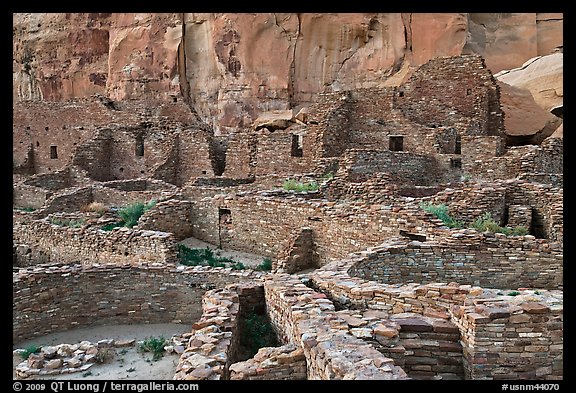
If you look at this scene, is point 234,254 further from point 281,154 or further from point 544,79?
point 544,79

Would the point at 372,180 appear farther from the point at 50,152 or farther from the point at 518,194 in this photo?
the point at 50,152

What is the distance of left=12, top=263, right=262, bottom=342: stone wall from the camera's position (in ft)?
27.6

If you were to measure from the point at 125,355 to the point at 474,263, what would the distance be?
4675mm

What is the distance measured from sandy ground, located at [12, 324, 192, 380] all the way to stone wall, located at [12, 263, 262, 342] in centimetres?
18

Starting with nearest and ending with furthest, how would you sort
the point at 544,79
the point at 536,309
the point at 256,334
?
the point at 536,309 → the point at 256,334 → the point at 544,79

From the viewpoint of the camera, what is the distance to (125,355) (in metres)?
→ 7.02

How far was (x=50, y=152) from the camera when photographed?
78.6 feet

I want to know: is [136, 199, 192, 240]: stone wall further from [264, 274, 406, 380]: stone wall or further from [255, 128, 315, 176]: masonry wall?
[255, 128, 315, 176]: masonry wall

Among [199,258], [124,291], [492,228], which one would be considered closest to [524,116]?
[492,228]

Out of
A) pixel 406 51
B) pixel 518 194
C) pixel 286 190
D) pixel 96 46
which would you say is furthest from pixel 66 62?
pixel 518 194

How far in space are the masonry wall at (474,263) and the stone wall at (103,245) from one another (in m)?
4.14

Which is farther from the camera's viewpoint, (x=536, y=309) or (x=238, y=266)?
(x=238, y=266)

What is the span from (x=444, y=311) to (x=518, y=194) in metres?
5.60

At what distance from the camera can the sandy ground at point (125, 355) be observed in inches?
252
